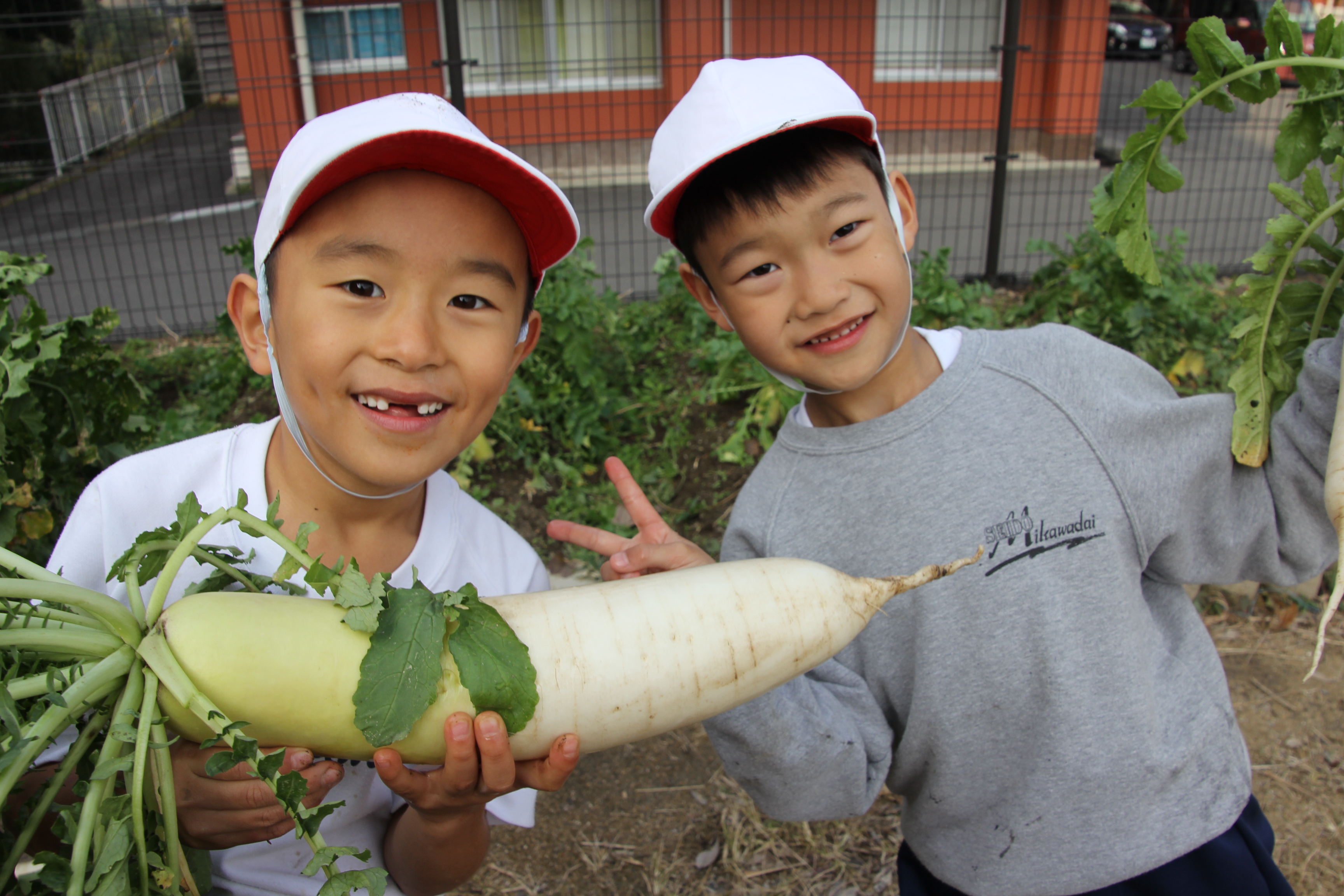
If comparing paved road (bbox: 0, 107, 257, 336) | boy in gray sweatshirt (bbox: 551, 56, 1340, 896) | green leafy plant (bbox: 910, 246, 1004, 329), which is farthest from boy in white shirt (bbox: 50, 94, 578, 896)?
paved road (bbox: 0, 107, 257, 336)

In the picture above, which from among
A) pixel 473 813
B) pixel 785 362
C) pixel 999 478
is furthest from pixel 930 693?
pixel 473 813

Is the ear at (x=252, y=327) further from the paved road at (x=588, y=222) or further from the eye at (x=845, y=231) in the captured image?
the paved road at (x=588, y=222)

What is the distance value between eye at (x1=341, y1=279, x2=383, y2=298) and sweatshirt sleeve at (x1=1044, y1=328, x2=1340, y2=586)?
1.32 metres

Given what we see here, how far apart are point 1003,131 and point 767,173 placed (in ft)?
16.3

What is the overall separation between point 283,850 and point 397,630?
700 mm

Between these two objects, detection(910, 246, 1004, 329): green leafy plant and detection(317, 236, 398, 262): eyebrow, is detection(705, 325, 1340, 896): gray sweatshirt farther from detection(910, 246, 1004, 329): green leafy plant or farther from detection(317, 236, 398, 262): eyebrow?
detection(910, 246, 1004, 329): green leafy plant

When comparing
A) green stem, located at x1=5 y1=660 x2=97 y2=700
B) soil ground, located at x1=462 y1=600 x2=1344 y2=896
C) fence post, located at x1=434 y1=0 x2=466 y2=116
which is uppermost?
fence post, located at x1=434 y1=0 x2=466 y2=116

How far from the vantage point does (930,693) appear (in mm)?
1710

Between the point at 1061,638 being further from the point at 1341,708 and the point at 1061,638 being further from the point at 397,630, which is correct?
the point at 1341,708

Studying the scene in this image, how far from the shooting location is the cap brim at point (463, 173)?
142 cm

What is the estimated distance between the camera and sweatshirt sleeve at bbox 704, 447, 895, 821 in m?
1.60

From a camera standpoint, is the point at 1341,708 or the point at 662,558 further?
the point at 1341,708

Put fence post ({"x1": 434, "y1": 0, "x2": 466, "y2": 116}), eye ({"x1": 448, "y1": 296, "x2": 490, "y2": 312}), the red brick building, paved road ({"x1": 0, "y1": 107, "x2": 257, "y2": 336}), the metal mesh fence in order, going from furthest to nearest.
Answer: the red brick building < the metal mesh fence < paved road ({"x1": 0, "y1": 107, "x2": 257, "y2": 336}) < fence post ({"x1": 434, "y1": 0, "x2": 466, "y2": 116}) < eye ({"x1": 448, "y1": 296, "x2": 490, "y2": 312})

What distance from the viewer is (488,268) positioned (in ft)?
4.98
